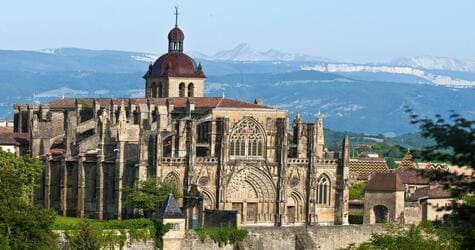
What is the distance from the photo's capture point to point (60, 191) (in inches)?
3725

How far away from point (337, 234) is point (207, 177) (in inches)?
466

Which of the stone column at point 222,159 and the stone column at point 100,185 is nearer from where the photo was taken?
the stone column at point 100,185

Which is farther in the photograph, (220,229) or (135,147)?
(135,147)

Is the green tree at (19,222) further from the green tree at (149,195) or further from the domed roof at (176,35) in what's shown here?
Result: the domed roof at (176,35)

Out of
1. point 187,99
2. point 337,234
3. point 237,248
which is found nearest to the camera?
point 237,248

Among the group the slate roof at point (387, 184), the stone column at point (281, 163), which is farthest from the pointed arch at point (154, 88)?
the slate roof at point (387, 184)

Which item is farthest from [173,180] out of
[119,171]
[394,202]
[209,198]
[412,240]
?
[412,240]

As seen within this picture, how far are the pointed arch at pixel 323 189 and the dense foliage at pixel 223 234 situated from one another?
18.1 m

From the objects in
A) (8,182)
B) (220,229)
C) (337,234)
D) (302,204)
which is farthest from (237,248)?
(302,204)

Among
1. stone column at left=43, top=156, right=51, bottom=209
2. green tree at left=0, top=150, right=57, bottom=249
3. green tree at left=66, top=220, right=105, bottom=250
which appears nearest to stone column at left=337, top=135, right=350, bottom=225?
stone column at left=43, top=156, right=51, bottom=209

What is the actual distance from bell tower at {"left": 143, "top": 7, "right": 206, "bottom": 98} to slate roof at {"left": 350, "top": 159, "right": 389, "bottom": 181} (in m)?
14.4

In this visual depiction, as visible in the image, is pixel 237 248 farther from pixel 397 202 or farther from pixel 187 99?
pixel 187 99

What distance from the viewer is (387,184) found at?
93.4 meters

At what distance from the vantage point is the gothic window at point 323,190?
97.4 metres
